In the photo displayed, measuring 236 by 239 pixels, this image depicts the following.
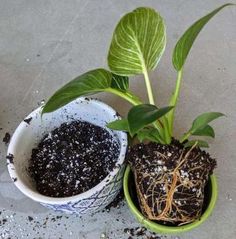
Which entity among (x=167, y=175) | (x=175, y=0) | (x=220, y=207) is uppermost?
(x=175, y=0)

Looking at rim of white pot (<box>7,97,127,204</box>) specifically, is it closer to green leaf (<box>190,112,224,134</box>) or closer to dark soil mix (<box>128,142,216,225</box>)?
dark soil mix (<box>128,142,216,225</box>)

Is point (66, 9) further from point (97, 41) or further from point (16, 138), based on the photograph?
point (16, 138)

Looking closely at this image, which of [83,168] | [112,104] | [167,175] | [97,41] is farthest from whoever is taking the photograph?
[97,41]

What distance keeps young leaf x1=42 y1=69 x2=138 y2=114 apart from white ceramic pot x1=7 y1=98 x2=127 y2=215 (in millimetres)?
89

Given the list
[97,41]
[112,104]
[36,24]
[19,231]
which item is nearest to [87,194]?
[19,231]

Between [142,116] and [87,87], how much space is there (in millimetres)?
130

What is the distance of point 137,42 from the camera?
74 centimetres

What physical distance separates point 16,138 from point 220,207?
43 cm

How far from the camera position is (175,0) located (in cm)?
123

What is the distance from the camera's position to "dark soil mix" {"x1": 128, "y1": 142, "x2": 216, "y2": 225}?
759 mm

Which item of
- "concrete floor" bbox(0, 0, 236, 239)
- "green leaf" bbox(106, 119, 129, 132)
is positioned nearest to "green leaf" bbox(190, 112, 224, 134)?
"green leaf" bbox(106, 119, 129, 132)

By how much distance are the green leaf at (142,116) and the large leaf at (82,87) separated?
0.10 meters

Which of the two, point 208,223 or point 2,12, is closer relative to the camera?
point 208,223

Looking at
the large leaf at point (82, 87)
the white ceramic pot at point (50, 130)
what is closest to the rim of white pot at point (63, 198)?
the white ceramic pot at point (50, 130)
